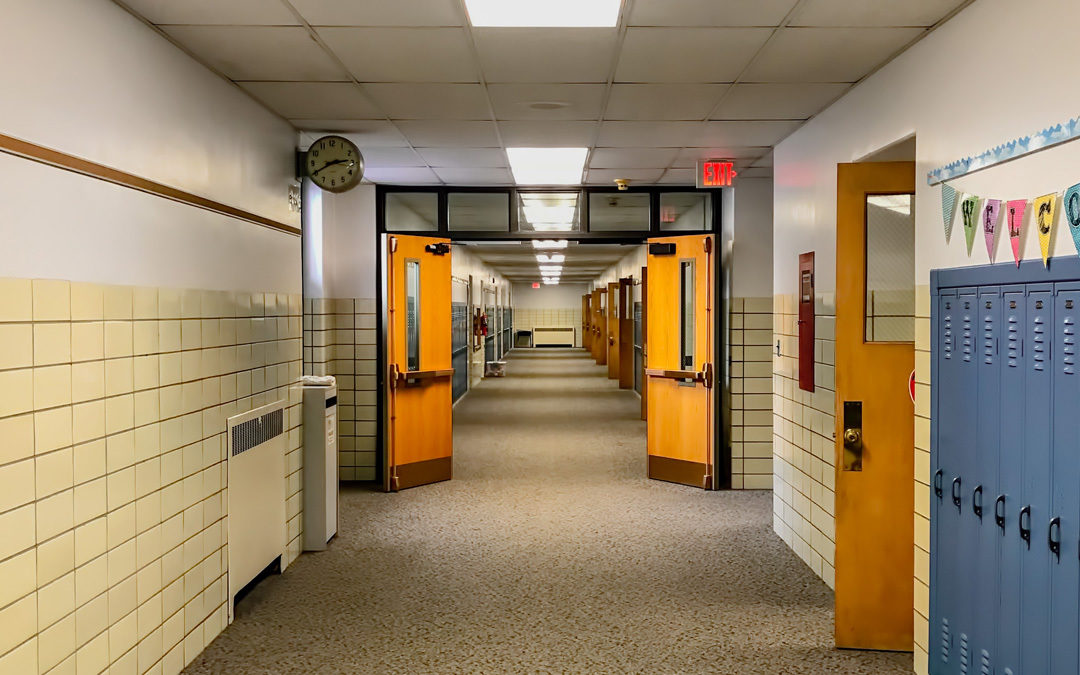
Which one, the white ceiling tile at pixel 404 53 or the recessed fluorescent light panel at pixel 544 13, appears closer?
the recessed fluorescent light panel at pixel 544 13

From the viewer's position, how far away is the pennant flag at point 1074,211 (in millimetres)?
2480

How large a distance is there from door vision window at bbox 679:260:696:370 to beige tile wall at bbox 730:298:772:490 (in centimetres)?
43

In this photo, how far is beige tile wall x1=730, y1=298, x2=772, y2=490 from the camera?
7570mm

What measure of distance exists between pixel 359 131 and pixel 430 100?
0.97 metres

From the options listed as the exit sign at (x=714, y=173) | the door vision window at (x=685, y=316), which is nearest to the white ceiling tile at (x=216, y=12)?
the exit sign at (x=714, y=173)

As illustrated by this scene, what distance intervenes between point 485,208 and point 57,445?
549 centimetres

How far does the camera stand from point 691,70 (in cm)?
412

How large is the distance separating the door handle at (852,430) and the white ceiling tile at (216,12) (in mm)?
2954

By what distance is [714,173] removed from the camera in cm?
660

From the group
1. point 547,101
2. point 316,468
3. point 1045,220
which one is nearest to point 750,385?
point 547,101

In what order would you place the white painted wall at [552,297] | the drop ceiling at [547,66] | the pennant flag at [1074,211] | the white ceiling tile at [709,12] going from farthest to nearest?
→ the white painted wall at [552,297] < the drop ceiling at [547,66] < the white ceiling tile at [709,12] < the pennant flag at [1074,211]

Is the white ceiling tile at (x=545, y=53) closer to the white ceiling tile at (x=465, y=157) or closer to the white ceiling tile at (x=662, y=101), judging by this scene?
the white ceiling tile at (x=662, y=101)

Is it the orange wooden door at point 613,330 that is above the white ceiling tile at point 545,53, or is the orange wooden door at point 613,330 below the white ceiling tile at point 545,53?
below

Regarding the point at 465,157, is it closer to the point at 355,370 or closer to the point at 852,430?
the point at 355,370
